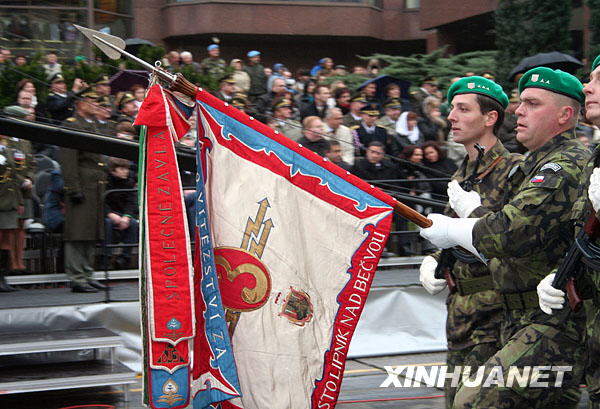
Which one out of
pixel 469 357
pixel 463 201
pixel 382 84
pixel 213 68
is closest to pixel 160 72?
pixel 463 201

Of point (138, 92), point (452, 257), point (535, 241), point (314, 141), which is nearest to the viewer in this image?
point (535, 241)

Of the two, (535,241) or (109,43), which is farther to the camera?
(109,43)

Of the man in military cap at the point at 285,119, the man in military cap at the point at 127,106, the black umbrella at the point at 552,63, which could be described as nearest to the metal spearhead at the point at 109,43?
the man in military cap at the point at 127,106

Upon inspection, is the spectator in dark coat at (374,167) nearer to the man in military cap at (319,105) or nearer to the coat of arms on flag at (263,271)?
the man in military cap at (319,105)

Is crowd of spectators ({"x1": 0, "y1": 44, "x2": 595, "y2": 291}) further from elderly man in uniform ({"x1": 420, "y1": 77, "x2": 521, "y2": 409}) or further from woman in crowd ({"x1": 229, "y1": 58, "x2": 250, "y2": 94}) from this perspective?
elderly man in uniform ({"x1": 420, "y1": 77, "x2": 521, "y2": 409})

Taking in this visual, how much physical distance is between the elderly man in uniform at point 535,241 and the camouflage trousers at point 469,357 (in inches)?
15.6

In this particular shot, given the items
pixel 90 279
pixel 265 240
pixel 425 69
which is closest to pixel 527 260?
pixel 265 240

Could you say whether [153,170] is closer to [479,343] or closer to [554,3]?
[479,343]

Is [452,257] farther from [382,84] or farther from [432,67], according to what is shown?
[432,67]

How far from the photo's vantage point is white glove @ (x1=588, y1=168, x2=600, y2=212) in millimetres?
3711

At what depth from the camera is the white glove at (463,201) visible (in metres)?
4.88

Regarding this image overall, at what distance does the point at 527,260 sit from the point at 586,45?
49.9 feet

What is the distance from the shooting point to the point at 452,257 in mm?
5270

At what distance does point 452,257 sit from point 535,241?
1.01 m
